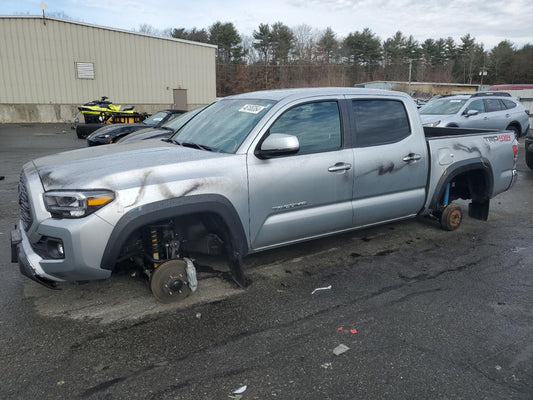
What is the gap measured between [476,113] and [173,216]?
12.3 meters

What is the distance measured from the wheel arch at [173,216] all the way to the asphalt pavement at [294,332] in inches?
22.2

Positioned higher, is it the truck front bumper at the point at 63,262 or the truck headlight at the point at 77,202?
the truck headlight at the point at 77,202

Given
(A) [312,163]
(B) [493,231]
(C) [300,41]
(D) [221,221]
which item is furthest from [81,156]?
(C) [300,41]

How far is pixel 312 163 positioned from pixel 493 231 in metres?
3.31

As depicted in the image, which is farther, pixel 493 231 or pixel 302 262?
pixel 493 231

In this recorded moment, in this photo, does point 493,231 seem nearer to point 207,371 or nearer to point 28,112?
point 207,371

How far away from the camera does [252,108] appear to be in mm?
4039

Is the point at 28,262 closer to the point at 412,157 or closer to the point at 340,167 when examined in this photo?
the point at 340,167

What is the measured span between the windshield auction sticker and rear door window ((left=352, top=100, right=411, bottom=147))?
1.03m

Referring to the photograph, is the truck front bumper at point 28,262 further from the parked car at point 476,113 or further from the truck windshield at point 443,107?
the truck windshield at point 443,107

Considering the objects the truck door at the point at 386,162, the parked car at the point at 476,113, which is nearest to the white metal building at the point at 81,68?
the parked car at the point at 476,113

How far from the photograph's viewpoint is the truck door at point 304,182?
365 centimetres

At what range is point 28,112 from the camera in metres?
27.0

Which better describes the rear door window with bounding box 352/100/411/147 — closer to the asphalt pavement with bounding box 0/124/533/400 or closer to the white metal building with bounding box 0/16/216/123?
the asphalt pavement with bounding box 0/124/533/400
